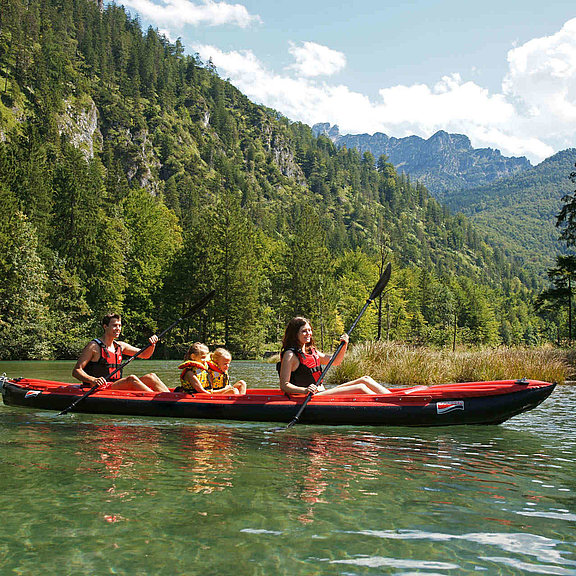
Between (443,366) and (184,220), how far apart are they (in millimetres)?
61803

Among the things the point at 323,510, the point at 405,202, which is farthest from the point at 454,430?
the point at 405,202

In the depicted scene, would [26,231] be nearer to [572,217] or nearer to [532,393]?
[572,217]

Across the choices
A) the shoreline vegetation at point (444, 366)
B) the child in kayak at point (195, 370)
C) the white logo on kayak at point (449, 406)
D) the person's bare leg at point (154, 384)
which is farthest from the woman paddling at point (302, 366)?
the shoreline vegetation at point (444, 366)

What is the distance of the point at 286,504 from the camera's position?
4.87 metres

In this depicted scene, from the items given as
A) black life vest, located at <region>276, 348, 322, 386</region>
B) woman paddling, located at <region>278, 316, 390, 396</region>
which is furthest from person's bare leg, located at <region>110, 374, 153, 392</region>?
black life vest, located at <region>276, 348, 322, 386</region>

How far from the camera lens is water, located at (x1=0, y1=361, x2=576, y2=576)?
3.69m

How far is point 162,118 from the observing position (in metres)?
126

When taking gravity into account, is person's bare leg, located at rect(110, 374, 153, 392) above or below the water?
above

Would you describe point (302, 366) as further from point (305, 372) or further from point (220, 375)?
point (220, 375)

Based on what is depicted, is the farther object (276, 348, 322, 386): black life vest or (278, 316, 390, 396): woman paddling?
(276, 348, 322, 386): black life vest

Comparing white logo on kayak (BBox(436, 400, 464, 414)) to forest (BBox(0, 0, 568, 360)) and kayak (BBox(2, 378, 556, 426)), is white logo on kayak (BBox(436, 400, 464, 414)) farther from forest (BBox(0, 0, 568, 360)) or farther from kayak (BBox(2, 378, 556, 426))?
forest (BBox(0, 0, 568, 360))

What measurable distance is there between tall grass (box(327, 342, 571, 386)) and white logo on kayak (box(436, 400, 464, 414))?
628cm

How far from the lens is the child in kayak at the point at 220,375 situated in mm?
9898

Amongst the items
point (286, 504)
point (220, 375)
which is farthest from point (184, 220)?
point (286, 504)
